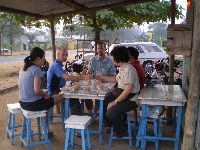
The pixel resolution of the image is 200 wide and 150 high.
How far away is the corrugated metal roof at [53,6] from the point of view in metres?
5.84

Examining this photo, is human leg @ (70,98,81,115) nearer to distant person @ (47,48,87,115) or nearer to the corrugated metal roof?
distant person @ (47,48,87,115)

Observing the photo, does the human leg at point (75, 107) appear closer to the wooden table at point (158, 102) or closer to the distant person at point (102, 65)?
the distant person at point (102, 65)

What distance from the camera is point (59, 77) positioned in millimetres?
5977

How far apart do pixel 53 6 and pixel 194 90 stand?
3.95 m

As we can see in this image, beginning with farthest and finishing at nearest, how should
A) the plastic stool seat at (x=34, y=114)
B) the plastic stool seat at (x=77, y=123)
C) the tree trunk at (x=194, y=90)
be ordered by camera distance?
the plastic stool seat at (x=34, y=114) → the plastic stool seat at (x=77, y=123) → the tree trunk at (x=194, y=90)

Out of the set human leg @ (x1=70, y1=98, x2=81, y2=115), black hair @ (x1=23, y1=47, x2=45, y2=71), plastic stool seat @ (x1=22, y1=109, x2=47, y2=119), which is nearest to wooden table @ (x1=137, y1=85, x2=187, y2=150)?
human leg @ (x1=70, y1=98, x2=81, y2=115)

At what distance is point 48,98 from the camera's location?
5.32 m

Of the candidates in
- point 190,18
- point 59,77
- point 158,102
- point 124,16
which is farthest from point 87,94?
point 124,16

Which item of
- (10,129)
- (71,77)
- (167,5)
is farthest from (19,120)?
(167,5)

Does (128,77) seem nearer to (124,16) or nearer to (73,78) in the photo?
(73,78)

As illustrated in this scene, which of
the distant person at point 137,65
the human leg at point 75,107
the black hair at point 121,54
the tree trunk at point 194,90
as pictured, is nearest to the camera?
the tree trunk at point 194,90

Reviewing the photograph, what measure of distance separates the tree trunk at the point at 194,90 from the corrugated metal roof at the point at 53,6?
116 inches

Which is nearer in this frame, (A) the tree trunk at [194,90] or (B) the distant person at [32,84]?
A: (A) the tree trunk at [194,90]

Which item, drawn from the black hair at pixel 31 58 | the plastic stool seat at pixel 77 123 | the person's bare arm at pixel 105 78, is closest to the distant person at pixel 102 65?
the person's bare arm at pixel 105 78
